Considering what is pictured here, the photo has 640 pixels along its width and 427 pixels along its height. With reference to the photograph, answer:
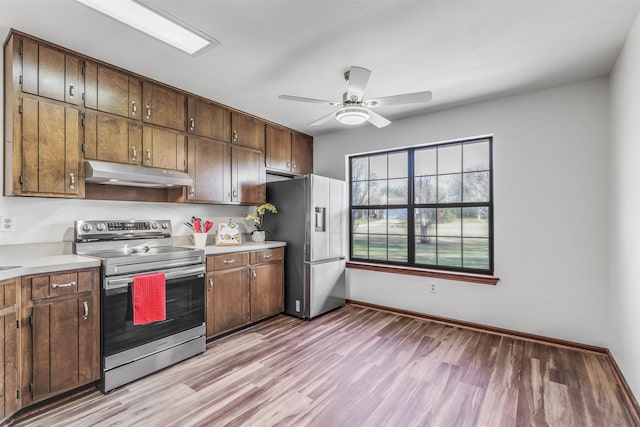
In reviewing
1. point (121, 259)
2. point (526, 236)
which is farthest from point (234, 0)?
point (526, 236)

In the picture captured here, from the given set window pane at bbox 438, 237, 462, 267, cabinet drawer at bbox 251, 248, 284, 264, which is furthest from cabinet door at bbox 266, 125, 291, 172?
window pane at bbox 438, 237, 462, 267

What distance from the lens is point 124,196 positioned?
2.94 m

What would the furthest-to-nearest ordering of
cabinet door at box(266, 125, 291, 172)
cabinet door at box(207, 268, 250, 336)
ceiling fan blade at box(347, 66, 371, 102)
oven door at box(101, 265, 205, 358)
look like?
1. cabinet door at box(266, 125, 291, 172)
2. cabinet door at box(207, 268, 250, 336)
3. oven door at box(101, 265, 205, 358)
4. ceiling fan blade at box(347, 66, 371, 102)

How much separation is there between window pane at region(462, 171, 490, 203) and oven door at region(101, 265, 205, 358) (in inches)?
120

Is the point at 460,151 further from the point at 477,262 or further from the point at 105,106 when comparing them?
the point at 105,106

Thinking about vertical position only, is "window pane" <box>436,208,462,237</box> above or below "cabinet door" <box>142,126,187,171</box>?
below

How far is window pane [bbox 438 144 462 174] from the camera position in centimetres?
373

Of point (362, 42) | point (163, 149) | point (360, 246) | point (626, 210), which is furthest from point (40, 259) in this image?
point (626, 210)

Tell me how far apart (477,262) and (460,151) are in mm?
1329

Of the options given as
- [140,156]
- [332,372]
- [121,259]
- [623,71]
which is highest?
[623,71]

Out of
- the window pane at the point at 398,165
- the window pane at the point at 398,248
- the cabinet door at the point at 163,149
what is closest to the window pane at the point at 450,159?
the window pane at the point at 398,165

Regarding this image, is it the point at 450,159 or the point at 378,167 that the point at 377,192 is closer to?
the point at 378,167

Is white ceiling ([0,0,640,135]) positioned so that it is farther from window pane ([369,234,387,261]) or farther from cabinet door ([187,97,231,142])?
window pane ([369,234,387,261])

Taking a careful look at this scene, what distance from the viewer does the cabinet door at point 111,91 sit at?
2492 millimetres
